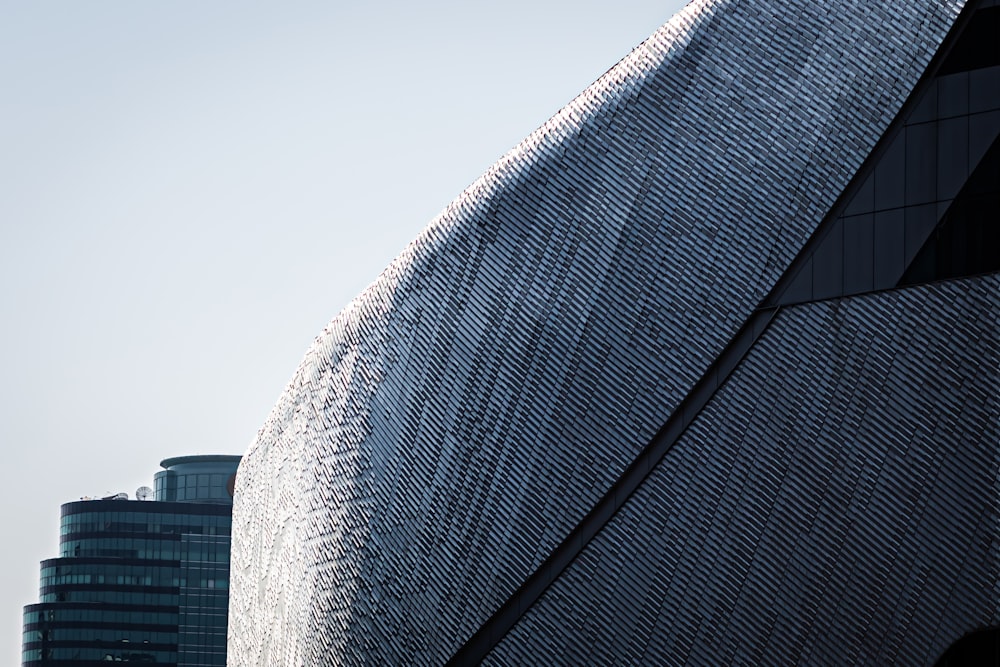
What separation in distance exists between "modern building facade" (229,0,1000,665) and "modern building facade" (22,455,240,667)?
109512 mm

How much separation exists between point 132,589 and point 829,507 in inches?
4899

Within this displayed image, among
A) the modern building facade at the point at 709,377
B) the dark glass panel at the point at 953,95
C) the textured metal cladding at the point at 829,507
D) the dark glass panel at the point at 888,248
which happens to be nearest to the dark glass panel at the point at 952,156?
the modern building facade at the point at 709,377

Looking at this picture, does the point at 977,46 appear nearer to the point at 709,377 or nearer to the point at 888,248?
the point at 888,248

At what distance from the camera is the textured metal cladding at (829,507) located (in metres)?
26.6

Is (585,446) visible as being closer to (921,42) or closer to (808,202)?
(808,202)

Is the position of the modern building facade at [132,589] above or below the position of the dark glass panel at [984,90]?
below

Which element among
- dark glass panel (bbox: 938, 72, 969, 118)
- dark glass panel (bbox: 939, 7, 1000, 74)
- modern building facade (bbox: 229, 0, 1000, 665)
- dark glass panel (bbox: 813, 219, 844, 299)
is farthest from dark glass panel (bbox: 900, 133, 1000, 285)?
dark glass panel (bbox: 939, 7, 1000, 74)

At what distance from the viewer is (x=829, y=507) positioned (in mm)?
27547

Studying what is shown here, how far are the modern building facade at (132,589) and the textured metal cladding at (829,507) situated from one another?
114 m

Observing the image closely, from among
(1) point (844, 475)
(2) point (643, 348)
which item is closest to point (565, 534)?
(2) point (643, 348)

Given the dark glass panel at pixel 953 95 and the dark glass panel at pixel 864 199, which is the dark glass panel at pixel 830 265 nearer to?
the dark glass panel at pixel 864 199

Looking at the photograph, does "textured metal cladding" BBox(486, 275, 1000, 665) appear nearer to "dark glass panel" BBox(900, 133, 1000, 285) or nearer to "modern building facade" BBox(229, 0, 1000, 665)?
"modern building facade" BBox(229, 0, 1000, 665)

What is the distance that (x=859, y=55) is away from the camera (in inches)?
1155

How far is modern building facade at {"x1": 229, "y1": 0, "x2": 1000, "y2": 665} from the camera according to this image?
88.9ft
